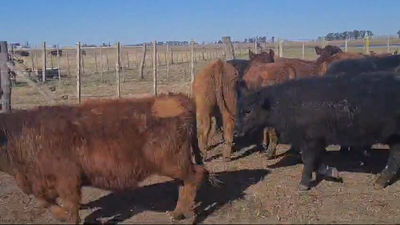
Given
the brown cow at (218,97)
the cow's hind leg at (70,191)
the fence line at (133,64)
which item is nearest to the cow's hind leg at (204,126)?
the brown cow at (218,97)

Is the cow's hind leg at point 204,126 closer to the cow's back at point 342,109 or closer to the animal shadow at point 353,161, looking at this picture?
the animal shadow at point 353,161

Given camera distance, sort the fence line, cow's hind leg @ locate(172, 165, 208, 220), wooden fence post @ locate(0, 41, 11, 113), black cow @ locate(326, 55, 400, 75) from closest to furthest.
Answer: cow's hind leg @ locate(172, 165, 208, 220)
black cow @ locate(326, 55, 400, 75)
wooden fence post @ locate(0, 41, 11, 113)
the fence line

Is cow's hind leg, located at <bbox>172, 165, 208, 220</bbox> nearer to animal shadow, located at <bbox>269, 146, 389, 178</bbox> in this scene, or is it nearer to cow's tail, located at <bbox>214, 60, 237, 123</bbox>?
animal shadow, located at <bbox>269, 146, 389, 178</bbox>

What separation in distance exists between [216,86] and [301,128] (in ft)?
8.03

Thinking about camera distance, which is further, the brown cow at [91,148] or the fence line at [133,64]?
the fence line at [133,64]

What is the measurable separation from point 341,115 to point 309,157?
833 millimetres

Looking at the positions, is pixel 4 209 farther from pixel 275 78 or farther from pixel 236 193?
pixel 275 78

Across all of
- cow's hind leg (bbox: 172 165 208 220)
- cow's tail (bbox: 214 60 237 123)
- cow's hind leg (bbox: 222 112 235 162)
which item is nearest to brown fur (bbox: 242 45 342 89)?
cow's tail (bbox: 214 60 237 123)

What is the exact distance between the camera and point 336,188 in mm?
7762

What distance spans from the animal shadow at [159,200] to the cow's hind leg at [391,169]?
194 cm

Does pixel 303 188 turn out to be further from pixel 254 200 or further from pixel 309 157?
pixel 254 200

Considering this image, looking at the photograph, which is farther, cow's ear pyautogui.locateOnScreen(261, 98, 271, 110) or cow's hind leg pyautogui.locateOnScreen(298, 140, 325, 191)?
cow's ear pyautogui.locateOnScreen(261, 98, 271, 110)

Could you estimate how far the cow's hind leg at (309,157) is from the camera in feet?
25.4

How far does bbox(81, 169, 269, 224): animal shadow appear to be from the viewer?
6617mm
